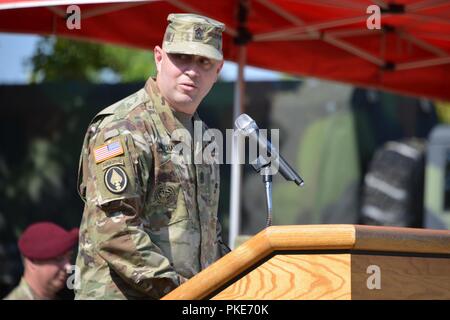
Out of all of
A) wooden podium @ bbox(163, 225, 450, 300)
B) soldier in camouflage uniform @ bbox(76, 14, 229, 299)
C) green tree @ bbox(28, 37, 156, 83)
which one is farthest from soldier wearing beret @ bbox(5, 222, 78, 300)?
green tree @ bbox(28, 37, 156, 83)

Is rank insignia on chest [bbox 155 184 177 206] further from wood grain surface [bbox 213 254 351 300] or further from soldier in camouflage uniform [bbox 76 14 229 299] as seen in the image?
wood grain surface [bbox 213 254 351 300]

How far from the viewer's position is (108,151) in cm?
316

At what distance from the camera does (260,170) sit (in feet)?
10.6

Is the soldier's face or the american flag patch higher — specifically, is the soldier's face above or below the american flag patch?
above

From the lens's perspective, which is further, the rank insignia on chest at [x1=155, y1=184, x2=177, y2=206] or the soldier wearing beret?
the soldier wearing beret

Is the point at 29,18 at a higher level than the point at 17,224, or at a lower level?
higher

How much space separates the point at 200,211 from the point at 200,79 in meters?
0.46

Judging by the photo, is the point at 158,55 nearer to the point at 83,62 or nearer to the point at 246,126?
the point at 246,126

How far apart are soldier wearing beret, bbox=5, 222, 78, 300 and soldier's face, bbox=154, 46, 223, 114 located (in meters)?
2.08

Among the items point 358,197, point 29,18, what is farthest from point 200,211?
point 358,197

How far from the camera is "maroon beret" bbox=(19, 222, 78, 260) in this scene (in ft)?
17.4

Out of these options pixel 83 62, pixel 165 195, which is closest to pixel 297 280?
pixel 165 195

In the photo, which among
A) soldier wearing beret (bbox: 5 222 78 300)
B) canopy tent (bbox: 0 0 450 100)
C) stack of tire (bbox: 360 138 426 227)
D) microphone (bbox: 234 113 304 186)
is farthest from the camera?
stack of tire (bbox: 360 138 426 227)
